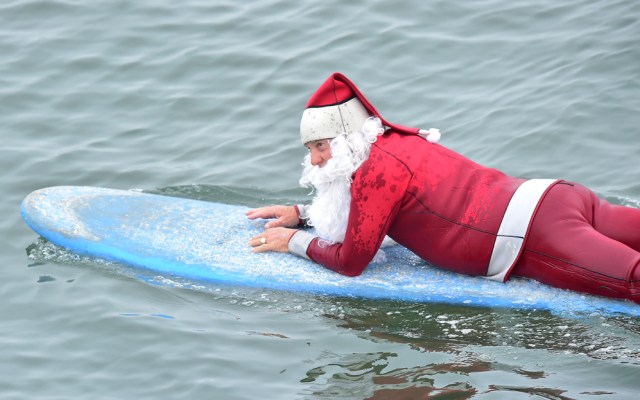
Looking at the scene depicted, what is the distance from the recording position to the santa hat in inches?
Result: 214

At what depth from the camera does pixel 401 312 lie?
18.7ft

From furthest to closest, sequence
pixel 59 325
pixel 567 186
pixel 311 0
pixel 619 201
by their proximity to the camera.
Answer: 1. pixel 311 0
2. pixel 619 201
3. pixel 59 325
4. pixel 567 186

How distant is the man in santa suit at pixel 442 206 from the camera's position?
209 inches

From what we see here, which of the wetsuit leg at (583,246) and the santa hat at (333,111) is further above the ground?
the santa hat at (333,111)

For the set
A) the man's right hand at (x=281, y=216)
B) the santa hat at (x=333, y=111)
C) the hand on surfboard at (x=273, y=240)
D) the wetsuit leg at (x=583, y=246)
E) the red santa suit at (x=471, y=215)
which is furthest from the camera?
the man's right hand at (x=281, y=216)

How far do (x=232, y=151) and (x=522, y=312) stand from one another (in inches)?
151

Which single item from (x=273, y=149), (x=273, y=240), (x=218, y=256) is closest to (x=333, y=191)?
(x=273, y=240)

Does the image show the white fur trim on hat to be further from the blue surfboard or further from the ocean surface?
the ocean surface

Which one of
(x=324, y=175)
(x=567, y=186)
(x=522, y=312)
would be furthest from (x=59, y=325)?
(x=567, y=186)

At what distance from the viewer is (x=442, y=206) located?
17.9 ft

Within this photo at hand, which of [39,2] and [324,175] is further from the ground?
[39,2]

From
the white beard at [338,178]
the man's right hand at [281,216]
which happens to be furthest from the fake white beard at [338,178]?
the man's right hand at [281,216]

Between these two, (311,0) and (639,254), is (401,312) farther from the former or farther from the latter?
(311,0)

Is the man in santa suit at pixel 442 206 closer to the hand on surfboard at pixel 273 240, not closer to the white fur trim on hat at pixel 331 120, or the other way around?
the white fur trim on hat at pixel 331 120
